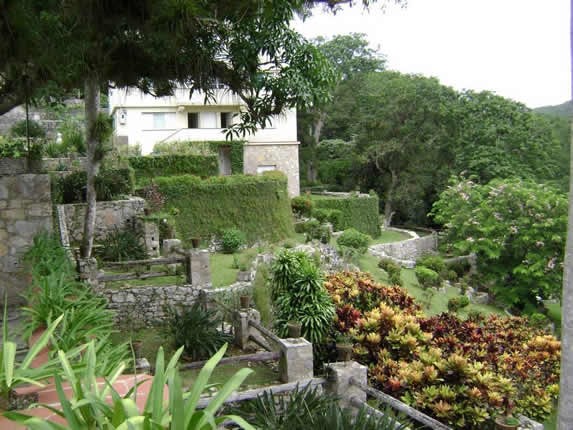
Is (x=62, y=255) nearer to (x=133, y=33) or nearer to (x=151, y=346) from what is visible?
(x=151, y=346)

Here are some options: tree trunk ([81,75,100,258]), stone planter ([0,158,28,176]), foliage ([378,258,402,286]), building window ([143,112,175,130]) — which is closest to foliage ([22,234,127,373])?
stone planter ([0,158,28,176])

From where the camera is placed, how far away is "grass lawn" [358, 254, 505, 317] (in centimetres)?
2227

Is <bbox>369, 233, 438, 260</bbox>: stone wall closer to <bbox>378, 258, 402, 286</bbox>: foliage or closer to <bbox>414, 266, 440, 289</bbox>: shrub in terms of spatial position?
<bbox>378, 258, 402, 286</bbox>: foliage

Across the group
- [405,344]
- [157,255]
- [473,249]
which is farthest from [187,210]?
[405,344]

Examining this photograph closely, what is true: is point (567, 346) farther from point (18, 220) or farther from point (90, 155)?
point (90, 155)

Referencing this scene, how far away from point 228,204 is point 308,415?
18392mm

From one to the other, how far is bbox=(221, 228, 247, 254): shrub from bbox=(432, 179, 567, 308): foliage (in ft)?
32.9

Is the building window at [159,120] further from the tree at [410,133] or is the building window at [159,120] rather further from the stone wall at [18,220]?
the stone wall at [18,220]

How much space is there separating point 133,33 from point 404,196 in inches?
1295

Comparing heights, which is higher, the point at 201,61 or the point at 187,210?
the point at 201,61

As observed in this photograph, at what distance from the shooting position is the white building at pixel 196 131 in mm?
31812

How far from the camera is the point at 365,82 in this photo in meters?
43.0

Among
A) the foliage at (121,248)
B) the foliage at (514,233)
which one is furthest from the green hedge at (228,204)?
the foliage at (514,233)

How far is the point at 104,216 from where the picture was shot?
52.7ft
